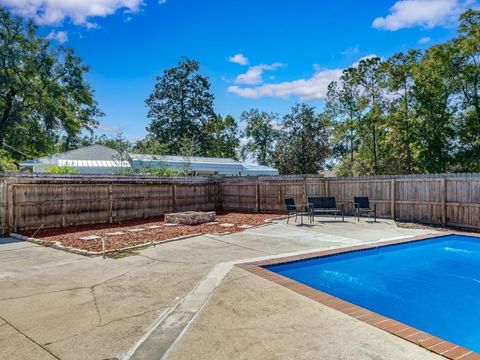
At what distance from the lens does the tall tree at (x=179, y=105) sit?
38.9m

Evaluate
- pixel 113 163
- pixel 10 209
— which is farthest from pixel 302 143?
pixel 10 209

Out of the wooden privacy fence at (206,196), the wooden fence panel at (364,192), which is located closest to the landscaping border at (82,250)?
the wooden privacy fence at (206,196)

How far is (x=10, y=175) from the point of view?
425 inches

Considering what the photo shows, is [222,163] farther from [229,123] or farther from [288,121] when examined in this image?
[229,123]

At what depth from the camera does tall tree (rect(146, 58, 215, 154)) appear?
38.9 meters

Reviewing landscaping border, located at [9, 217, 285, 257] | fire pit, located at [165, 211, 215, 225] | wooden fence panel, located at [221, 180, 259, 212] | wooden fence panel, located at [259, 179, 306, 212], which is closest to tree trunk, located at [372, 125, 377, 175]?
wooden fence panel, located at [259, 179, 306, 212]

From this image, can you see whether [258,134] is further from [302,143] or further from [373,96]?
[373,96]

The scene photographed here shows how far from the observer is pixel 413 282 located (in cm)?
642

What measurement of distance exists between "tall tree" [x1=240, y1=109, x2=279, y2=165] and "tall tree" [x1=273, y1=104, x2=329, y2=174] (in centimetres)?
1064

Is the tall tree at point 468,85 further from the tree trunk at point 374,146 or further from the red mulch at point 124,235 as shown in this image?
the red mulch at point 124,235

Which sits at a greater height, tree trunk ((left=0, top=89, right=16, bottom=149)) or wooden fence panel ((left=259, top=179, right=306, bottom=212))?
tree trunk ((left=0, top=89, right=16, bottom=149))

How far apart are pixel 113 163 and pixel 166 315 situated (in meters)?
19.5

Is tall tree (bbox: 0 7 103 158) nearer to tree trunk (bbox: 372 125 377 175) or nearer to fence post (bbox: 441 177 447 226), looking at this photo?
tree trunk (bbox: 372 125 377 175)

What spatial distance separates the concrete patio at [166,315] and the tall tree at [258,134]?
36.7m
